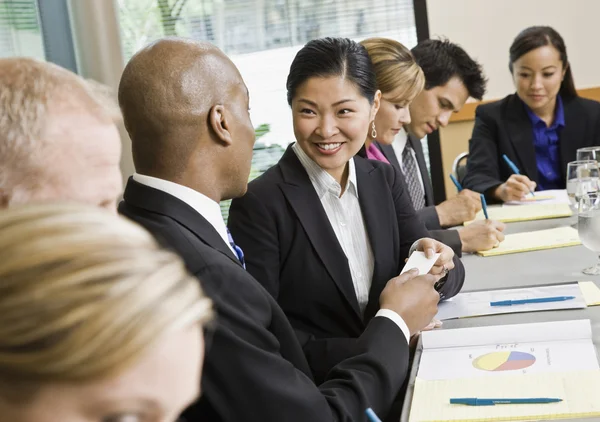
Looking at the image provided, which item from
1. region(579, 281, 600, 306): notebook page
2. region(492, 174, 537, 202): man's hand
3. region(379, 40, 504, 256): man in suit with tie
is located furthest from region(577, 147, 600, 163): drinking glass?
region(579, 281, 600, 306): notebook page

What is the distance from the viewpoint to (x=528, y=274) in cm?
199

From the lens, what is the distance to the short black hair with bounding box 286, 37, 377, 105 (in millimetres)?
1984

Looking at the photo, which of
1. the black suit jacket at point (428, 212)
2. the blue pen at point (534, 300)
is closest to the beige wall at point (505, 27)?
the black suit jacket at point (428, 212)

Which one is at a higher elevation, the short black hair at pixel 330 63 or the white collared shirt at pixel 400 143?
the short black hair at pixel 330 63

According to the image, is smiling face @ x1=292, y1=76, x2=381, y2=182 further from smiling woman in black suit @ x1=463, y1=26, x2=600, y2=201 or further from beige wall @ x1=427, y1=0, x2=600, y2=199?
beige wall @ x1=427, y1=0, x2=600, y2=199

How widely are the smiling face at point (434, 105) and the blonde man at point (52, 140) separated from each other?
2.36 m

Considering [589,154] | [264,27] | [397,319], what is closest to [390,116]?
[589,154]

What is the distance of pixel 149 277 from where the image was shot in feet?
1.36

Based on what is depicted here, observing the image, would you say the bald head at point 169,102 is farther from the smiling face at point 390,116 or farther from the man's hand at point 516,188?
the man's hand at point 516,188

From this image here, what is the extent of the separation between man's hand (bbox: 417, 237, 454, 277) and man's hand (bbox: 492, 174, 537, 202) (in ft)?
4.35

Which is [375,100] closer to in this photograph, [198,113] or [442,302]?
[442,302]

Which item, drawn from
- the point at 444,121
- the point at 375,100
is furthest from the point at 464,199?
the point at 375,100

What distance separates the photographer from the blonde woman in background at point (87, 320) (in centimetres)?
39

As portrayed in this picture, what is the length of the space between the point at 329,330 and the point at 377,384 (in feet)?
1.93
